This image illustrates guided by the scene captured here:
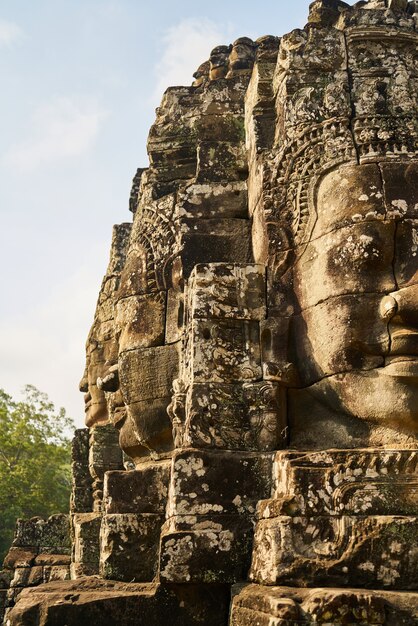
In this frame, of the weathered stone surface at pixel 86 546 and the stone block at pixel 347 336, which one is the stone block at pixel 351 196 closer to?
the stone block at pixel 347 336

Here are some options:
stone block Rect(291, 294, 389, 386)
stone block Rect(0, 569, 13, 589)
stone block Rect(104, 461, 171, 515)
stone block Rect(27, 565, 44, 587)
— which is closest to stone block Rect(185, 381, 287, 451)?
stone block Rect(291, 294, 389, 386)

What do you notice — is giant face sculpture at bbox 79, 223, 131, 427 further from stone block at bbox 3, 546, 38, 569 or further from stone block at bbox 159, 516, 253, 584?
stone block at bbox 159, 516, 253, 584

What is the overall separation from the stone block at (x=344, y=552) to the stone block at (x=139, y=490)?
178 cm

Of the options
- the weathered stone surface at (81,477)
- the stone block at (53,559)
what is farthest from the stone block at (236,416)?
the stone block at (53,559)

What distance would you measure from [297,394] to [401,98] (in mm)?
2522

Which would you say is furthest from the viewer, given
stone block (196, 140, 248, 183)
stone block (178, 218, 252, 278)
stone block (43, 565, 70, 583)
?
stone block (43, 565, 70, 583)

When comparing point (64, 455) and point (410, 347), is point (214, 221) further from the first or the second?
point (64, 455)

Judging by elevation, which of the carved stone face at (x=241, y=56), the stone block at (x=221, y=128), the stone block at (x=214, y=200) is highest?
the carved stone face at (x=241, y=56)

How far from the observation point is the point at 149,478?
6664 millimetres

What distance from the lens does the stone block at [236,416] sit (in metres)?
5.68

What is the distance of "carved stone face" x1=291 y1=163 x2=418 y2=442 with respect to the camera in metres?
5.53

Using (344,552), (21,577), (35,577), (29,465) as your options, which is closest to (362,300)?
(344,552)

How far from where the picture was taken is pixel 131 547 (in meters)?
6.38

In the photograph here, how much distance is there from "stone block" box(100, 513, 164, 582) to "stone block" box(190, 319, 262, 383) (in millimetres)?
1400
